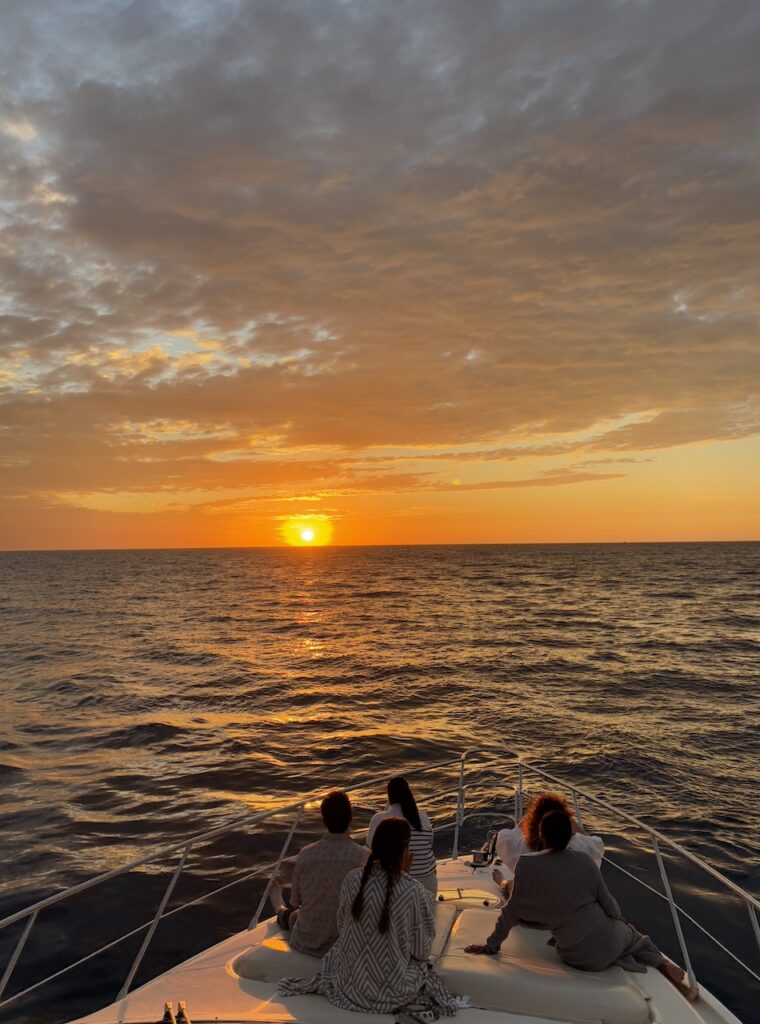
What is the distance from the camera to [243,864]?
11836mm

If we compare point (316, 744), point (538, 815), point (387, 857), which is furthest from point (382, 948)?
point (316, 744)

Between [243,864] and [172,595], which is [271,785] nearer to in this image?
[243,864]

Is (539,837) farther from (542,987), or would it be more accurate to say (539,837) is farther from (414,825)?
(542,987)

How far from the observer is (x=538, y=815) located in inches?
228

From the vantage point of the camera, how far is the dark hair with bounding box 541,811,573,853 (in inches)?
201

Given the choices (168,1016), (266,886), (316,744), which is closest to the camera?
(168,1016)

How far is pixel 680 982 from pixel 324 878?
2652 mm

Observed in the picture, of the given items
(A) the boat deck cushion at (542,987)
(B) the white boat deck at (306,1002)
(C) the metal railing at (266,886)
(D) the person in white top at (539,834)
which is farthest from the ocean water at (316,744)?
(B) the white boat deck at (306,1002)

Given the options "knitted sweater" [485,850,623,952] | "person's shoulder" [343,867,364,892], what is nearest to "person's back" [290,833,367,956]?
"person's shoulder" [343,867,364,892]

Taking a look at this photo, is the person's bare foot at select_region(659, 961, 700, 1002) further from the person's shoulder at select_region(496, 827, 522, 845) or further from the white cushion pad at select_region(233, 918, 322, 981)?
the white cushion pad at select_region(233, 918, 322, 981)

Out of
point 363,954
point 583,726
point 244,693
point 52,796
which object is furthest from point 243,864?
point 244,693

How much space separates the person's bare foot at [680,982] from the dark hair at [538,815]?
1172mm

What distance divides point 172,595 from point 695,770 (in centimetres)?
7194

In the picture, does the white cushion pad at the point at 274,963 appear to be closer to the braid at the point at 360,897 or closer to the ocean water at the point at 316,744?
the braid at the point at 360,897
